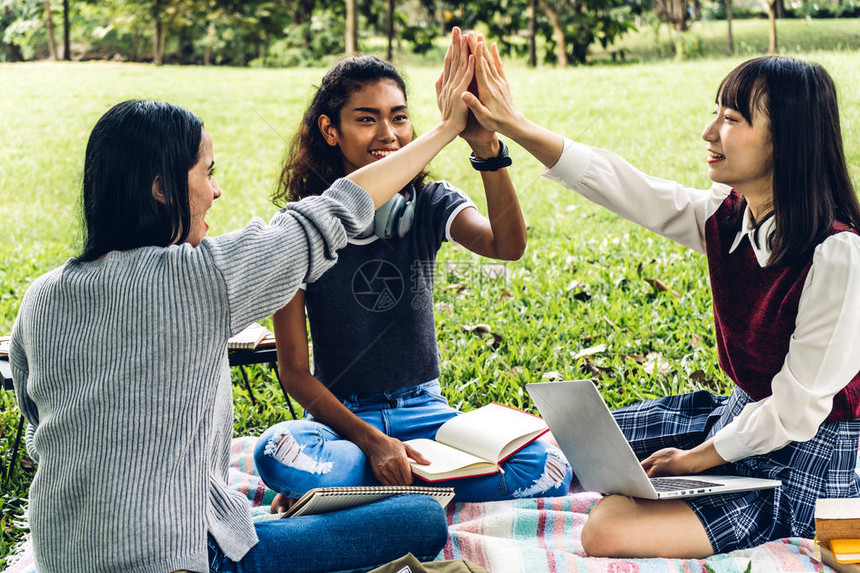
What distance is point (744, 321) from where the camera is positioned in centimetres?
212

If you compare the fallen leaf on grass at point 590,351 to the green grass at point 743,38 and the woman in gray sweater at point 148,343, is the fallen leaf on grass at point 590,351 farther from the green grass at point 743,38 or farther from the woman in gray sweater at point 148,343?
the green grass at point 743,38

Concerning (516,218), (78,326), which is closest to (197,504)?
Answer: (78,326)

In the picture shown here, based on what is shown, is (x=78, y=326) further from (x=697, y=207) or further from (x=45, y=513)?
(x=697, y=207)

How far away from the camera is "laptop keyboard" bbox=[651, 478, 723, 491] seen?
1.96m

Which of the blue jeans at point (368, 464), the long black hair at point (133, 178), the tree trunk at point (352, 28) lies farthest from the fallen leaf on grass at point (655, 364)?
the tree trunk at point (352, 28)

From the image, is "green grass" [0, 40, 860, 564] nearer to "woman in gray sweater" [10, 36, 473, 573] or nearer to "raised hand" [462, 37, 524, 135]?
"woman in gray sweater" [10, 36, 473, 573]

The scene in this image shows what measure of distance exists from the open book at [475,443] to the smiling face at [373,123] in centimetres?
77

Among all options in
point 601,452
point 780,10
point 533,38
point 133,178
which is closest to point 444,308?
point 601,452

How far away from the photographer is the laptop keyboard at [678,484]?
196cm

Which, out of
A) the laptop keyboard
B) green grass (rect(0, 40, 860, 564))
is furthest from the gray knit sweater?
the laptop keyboard

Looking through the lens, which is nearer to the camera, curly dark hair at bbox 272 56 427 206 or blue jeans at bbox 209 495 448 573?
blue jeans at bbox 209 495 448 573

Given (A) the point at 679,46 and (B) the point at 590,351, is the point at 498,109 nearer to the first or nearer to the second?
(B) the point at 590,351

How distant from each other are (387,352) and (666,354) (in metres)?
1.42

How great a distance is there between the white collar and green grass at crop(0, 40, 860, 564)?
1040mm
